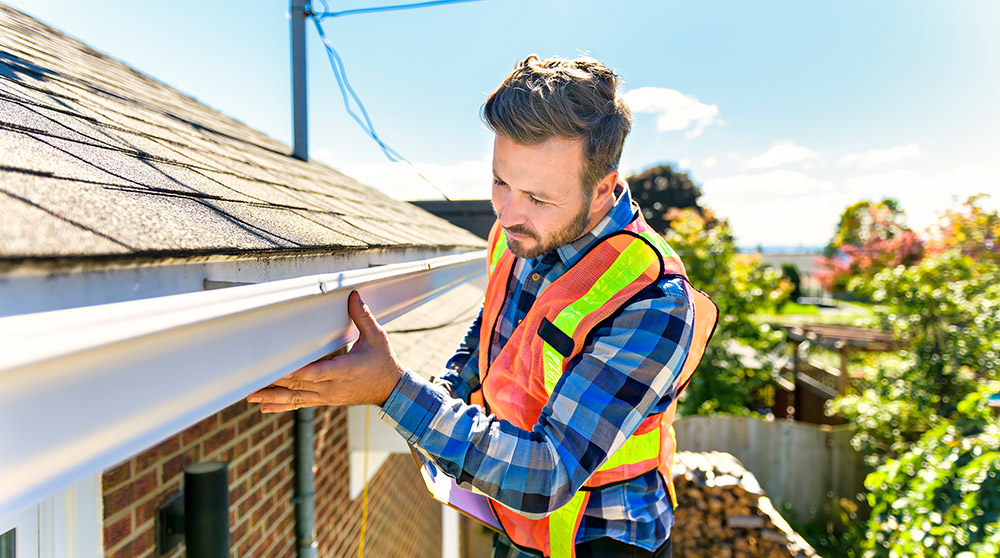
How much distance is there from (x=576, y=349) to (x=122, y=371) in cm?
92

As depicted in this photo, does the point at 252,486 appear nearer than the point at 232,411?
No

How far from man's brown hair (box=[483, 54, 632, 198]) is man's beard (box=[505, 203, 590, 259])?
0.07 metres

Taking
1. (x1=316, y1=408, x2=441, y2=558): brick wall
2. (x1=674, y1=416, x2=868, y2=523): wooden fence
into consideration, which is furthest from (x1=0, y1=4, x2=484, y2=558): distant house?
(x1=674, y1=416, x2=868, y2=523): wooden fence

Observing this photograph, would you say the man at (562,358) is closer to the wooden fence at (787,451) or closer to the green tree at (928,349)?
the green tree at (928,349)

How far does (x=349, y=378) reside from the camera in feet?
3.39

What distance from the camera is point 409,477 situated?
6191 mm

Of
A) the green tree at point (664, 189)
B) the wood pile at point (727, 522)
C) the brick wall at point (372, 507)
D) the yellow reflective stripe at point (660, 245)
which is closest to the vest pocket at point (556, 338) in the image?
the yellow reflective stripe at point (660, 245)

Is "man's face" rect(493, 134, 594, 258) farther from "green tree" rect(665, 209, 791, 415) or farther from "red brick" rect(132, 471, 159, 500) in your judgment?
"green tree" rect(665, 209, 791, 415)

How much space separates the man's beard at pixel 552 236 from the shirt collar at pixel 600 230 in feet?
0.08

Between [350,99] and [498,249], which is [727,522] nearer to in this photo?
[498,249]

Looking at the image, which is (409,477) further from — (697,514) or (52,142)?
(52,142)

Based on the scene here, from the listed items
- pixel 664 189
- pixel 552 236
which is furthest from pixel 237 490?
pixel 664 189

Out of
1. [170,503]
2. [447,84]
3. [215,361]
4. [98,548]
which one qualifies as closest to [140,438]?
[215,361]

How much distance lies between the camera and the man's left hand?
0.99m
